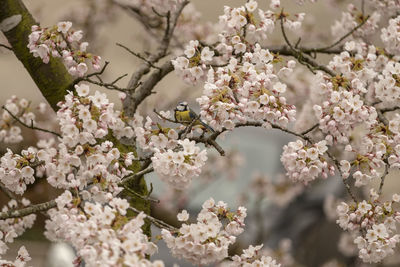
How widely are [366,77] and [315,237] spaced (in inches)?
207

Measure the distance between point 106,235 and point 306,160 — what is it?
1382 millimetres

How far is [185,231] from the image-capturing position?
3131 mm

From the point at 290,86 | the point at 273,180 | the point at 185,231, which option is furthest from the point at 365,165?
the point at 273,180

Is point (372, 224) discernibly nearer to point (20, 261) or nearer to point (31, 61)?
point (20, 261)

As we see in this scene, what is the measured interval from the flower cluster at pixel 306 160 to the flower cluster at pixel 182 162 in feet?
2.00

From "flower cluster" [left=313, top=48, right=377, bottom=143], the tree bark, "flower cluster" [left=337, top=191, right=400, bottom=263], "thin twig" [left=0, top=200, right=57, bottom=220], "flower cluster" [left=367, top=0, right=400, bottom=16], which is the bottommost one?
"flower cluster" [left=337, top=191, right=400, bottom=263]

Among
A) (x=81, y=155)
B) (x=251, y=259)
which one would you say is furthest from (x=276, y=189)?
(x=81, y=155)

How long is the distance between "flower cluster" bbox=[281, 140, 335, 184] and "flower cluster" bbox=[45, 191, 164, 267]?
1042 millimetres

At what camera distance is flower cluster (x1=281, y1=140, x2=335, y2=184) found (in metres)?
3.49

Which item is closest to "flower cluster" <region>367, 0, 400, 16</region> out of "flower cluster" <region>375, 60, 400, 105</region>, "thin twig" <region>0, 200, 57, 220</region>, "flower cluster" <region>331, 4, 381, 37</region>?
"flower cluster" <region>331, 4, 381, 37</region>

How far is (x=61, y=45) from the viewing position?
3.70 meters

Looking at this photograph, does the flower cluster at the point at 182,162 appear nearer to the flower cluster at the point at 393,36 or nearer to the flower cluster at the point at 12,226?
the flower cluster at the point at 12,226

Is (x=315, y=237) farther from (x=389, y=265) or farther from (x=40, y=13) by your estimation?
(x=40, y=13)

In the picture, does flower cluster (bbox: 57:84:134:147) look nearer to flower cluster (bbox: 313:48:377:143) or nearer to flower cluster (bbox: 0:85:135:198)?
flower cluster (bbox: 0:85:135:198)
